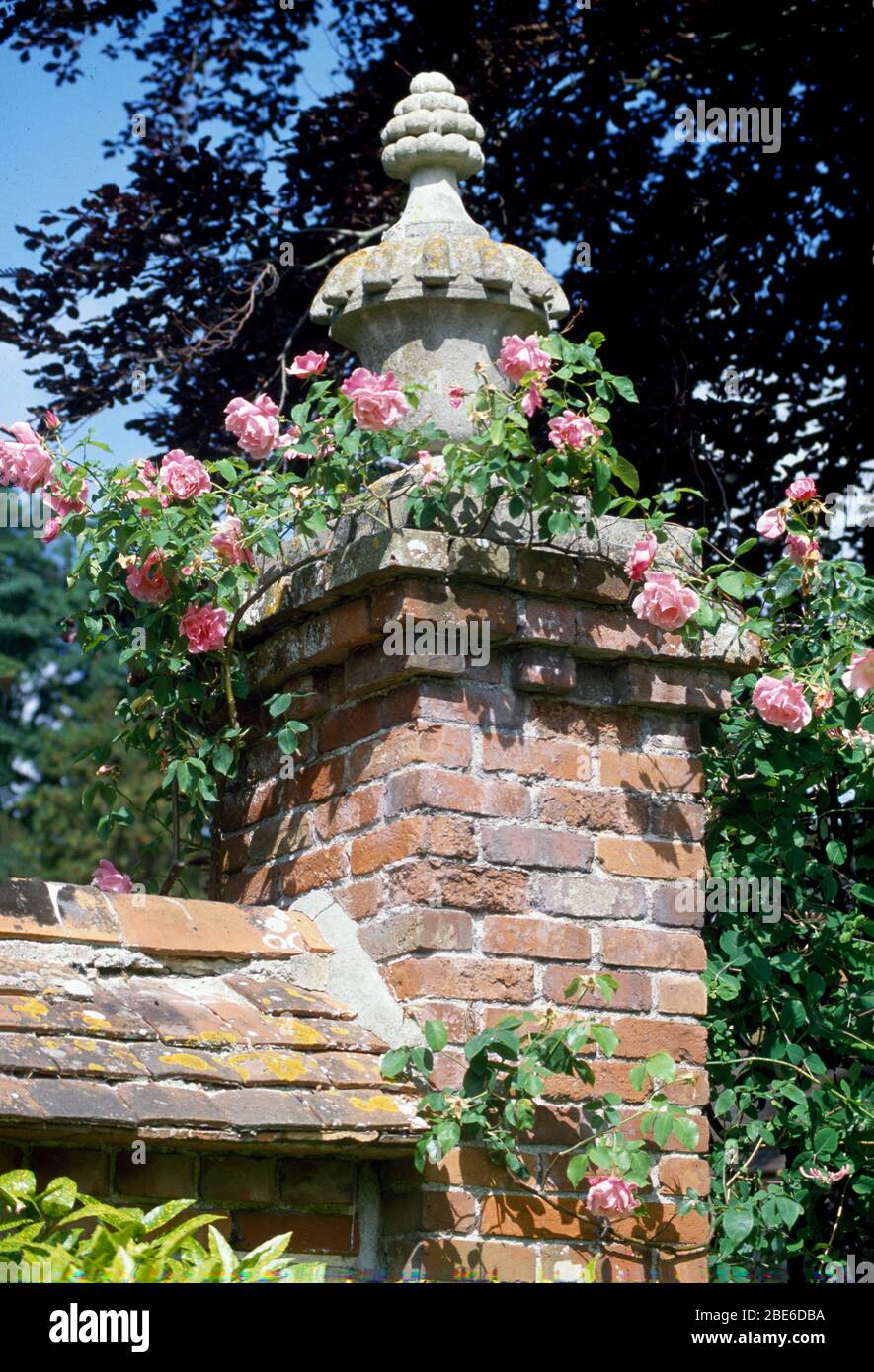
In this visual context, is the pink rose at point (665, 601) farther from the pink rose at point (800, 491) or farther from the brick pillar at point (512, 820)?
the pink rose at point (800, 491)

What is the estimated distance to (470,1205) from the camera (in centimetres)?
304

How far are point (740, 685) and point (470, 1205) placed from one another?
143 cm

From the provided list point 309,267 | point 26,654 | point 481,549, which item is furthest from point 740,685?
point 26,654

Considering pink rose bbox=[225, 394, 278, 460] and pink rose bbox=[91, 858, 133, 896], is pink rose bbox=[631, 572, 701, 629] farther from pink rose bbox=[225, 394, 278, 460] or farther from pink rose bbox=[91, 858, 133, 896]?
pink rose bbox=[91, 858, 133, 896]

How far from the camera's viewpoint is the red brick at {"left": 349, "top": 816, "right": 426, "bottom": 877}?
318 cm

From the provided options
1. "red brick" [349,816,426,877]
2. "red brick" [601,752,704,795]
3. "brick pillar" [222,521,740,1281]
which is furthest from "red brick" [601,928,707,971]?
"red brick" [349,816,426,877]

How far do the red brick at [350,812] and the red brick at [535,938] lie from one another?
33 cm

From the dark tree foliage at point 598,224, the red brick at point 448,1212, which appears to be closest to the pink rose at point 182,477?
the red brick at point 448,1212

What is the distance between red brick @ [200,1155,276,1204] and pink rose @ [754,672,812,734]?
1.40m

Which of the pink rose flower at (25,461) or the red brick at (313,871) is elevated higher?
the pink rose flower at (25,461)

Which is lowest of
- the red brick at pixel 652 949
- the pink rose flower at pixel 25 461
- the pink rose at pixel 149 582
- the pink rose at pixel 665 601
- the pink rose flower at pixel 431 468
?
the red brick at pixel 652 949

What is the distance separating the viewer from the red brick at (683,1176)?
324 cm

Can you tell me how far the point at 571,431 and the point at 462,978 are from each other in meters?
1.10

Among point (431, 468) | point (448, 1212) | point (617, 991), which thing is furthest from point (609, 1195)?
point (431, 468)
